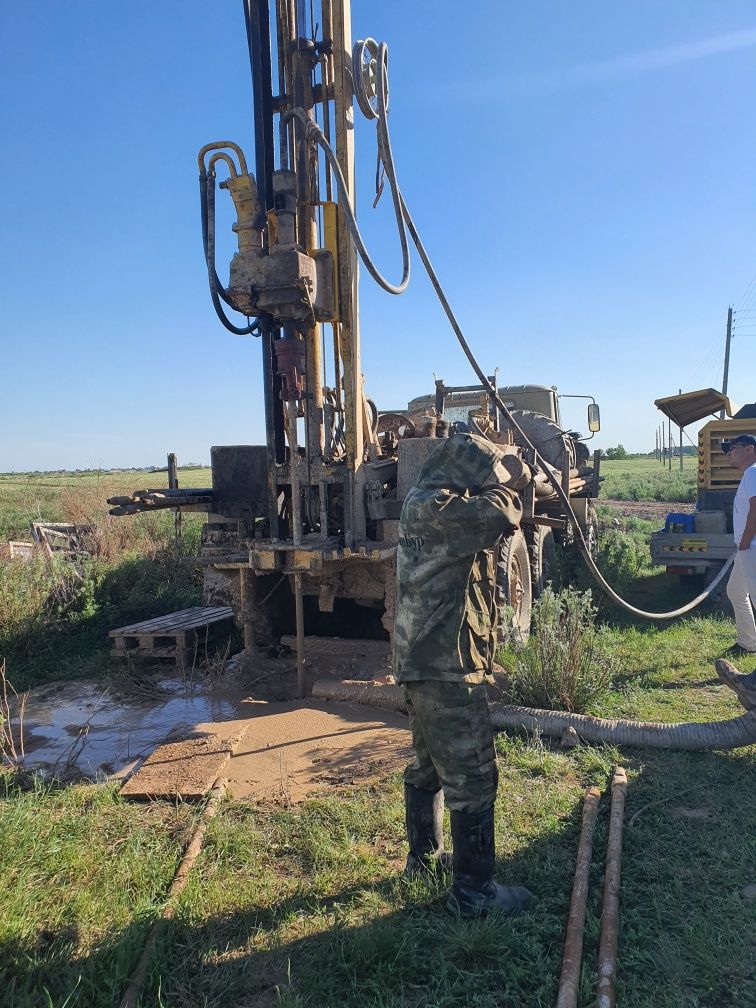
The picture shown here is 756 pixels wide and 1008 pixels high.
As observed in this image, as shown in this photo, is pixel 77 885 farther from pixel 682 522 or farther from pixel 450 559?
pixel 682 522

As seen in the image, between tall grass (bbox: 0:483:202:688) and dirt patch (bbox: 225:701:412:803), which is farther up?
tall grass (bbox: 0:483:202:688)

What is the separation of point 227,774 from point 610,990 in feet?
8.30

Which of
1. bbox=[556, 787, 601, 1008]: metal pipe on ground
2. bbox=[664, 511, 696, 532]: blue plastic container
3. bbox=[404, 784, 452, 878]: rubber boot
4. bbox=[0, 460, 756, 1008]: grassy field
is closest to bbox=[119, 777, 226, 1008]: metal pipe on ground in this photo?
bbox=[0, 460, 756, 1008]: grassy field

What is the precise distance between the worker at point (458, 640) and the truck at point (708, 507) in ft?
19.6

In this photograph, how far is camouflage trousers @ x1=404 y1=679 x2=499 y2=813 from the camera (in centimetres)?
277

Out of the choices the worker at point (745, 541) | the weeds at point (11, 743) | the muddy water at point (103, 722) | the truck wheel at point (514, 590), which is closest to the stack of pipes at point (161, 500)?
the weeds at point (11, 743)

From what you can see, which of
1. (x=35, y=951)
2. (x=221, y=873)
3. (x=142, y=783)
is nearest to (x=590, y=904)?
(x=221, y=873)

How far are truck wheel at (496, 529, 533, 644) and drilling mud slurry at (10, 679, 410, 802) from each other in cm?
153

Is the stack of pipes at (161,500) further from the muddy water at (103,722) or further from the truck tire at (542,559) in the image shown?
the truck tire at (542,559)

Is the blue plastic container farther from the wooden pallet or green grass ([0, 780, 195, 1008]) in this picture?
green grass ([0, 780, 195, 1008])

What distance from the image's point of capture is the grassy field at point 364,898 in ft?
8.04

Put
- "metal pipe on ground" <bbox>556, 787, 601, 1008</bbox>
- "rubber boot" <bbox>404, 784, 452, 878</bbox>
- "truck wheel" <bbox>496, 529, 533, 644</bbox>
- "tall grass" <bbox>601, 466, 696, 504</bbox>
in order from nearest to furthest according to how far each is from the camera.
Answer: "metal pipe on ground" <bbox>556, 787, 601, 1008</bbox>
"rubber boot" <bbox>404, 784, 452, 878</bbox>
"truck wheel" <bbox>496, 529, 533, 644</bbox>
"tall grass" <bbox>601, 466, 696, 504</bbox>

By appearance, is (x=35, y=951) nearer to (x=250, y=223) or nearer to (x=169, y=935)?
(x=169, y=935)

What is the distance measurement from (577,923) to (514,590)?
4.49 metres
